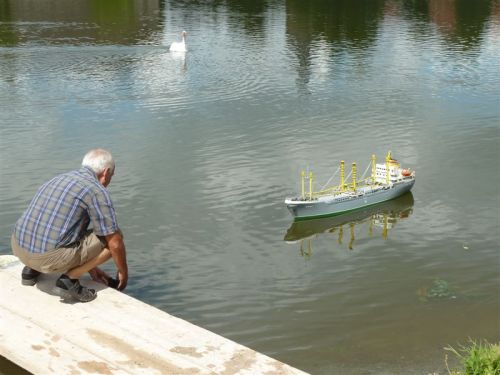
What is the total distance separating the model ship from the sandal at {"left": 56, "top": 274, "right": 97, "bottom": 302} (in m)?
10.4

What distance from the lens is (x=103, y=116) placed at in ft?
103

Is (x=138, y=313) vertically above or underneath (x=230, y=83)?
above

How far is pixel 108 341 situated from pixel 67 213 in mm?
1761

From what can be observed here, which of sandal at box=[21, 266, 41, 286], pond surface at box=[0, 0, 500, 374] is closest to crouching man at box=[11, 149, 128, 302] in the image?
sandal at box=[21, 266, 41, 286]

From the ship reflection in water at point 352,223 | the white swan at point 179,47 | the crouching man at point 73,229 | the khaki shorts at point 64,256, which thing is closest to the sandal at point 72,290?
the crouching man at point 73,229

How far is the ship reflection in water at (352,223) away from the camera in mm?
19531

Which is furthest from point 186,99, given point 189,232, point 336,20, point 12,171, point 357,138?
point 336,20

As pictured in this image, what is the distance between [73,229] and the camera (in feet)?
32.7

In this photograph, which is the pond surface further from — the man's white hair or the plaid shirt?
the man's white hair

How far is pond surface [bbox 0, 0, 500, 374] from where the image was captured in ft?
49.8

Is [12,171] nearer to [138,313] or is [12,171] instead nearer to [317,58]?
[138,313]

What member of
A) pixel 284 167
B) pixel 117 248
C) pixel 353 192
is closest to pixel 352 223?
pixel 353 192

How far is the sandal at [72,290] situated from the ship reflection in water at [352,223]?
9166 mm

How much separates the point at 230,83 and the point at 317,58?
28.0 ft
